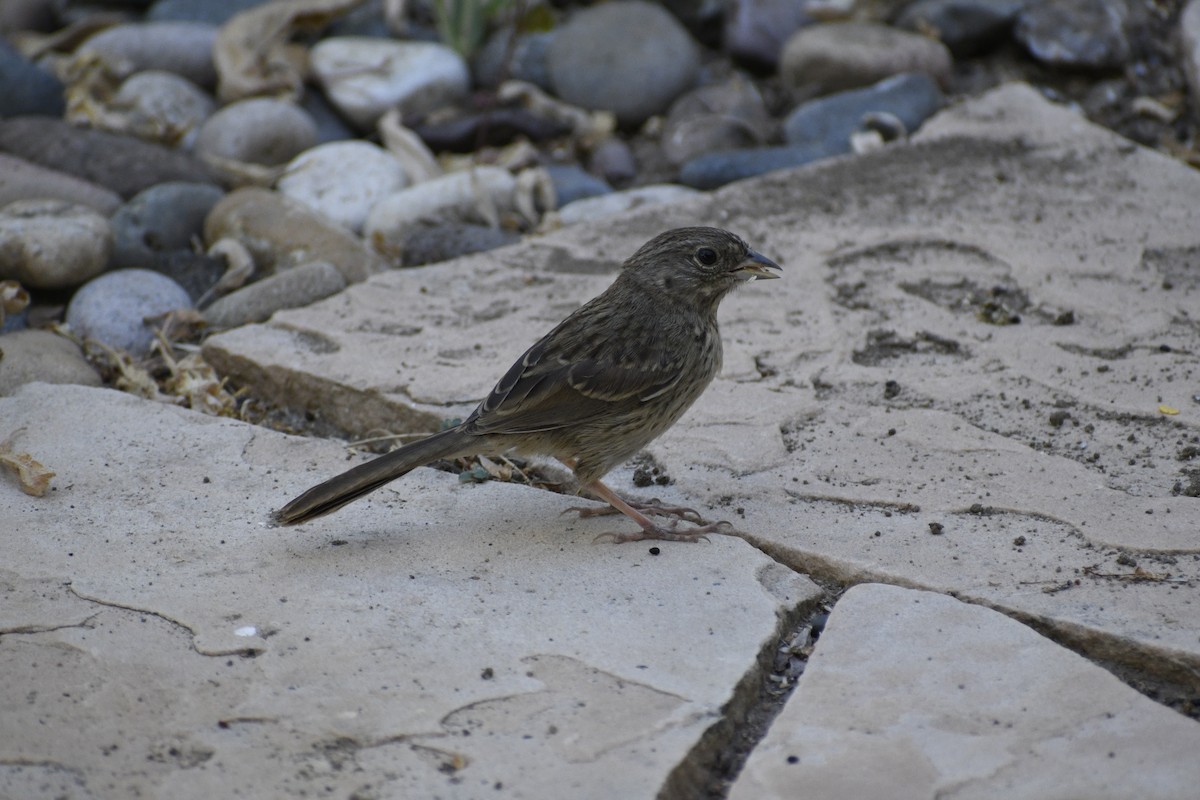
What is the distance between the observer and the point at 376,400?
481 cm

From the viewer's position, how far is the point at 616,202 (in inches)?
286

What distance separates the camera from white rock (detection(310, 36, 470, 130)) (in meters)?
8.35

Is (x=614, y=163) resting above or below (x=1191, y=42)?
below

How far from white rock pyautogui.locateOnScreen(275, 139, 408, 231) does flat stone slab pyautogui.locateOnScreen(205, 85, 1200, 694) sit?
5.00 feet

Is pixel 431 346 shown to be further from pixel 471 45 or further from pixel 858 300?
pixel 471 45

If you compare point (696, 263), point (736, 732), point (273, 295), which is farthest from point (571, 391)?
point (273, 295)

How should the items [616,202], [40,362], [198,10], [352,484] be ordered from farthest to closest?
1. [198,10]
2. [616,202]
3. [40,362]
4. [352,484]

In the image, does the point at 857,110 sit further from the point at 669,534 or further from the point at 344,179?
the point at 669,534

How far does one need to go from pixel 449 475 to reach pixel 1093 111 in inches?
232

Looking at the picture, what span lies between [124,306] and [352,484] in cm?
263

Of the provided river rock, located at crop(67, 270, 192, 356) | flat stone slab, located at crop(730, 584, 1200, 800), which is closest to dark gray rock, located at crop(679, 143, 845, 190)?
river rock, located at crop(67, 270, 192, 356)

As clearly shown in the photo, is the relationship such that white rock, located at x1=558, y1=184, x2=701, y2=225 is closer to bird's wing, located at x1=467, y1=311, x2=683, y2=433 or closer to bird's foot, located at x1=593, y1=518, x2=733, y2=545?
bird's wing, located at x1=467, y1=311, x2=683, y2=433

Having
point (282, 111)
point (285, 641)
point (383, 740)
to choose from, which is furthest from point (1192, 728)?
point (282, 111)

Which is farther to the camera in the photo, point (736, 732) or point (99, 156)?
point (99, 156)
